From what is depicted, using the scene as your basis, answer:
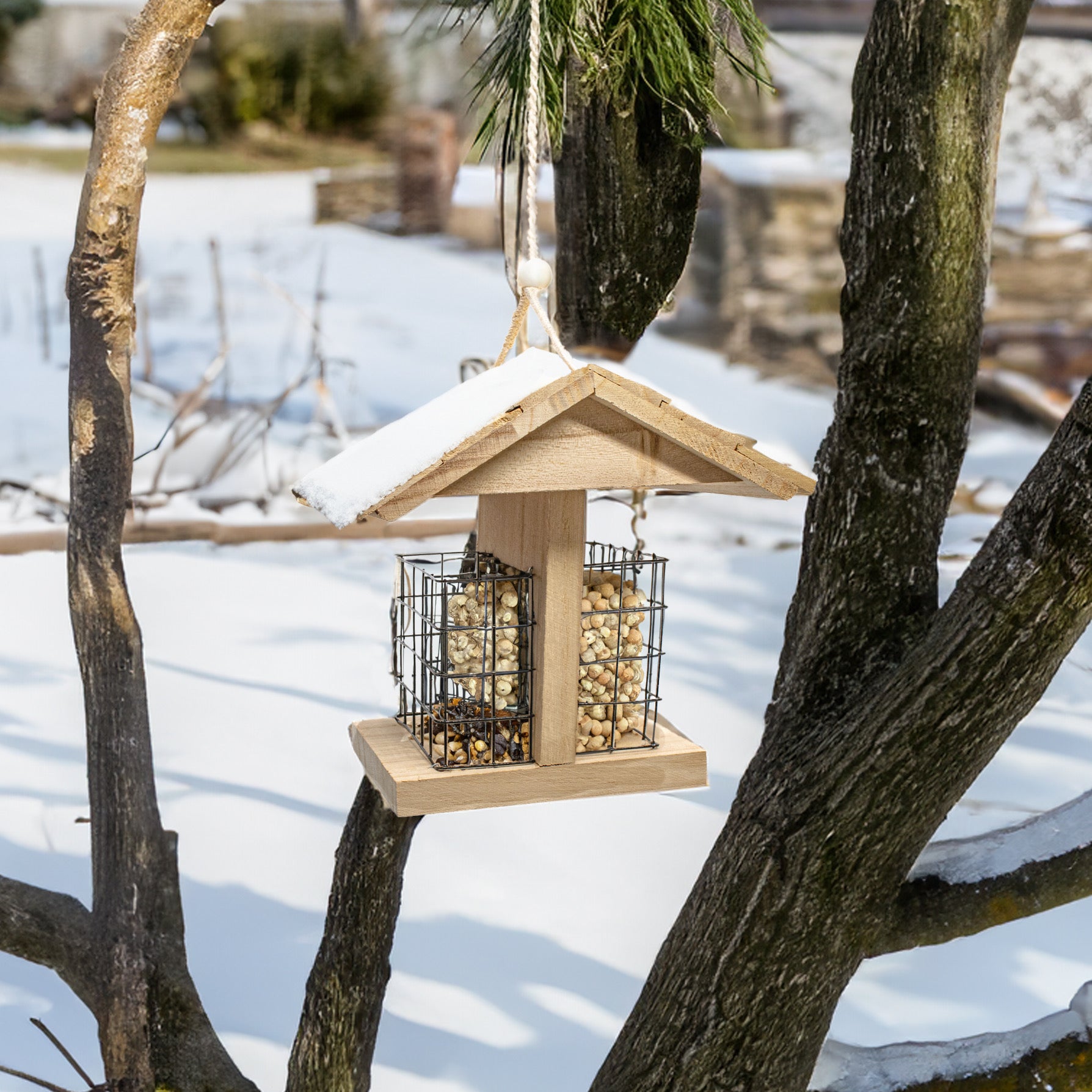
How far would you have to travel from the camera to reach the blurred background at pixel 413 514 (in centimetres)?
317

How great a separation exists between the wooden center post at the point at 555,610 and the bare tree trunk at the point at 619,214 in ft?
1.56

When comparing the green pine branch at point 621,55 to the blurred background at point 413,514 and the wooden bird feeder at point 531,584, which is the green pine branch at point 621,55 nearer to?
the blurred background at point 413,514

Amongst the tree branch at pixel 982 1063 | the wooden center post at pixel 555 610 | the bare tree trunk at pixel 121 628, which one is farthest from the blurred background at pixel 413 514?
the tree branch at pixel 982 1063

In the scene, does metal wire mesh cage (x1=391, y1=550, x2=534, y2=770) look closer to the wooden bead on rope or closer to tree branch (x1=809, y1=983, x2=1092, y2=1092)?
the wooden bead on rope

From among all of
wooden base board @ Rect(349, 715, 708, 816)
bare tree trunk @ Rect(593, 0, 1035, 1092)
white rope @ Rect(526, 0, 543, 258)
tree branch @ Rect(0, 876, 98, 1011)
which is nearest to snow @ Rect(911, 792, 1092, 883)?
bare tree trunk @ Rect(593, 0, 1035, 1092)

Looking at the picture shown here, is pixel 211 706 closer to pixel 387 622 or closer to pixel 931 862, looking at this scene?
pixel 387 622

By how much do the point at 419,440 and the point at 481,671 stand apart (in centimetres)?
29

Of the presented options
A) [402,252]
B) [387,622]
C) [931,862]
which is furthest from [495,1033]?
[402,252]

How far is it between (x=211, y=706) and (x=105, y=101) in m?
2.87

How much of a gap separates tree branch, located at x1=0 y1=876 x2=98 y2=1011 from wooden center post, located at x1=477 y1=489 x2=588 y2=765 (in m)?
0.89

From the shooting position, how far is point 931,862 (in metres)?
1.65

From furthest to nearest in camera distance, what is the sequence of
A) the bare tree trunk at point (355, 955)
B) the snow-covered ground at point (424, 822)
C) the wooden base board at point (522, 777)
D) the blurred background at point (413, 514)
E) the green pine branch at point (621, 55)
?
1. the blurred background at point (413, 514)
2. the snow-covered ground at point (424, 822)
3. the bare tree trunk at point (355, 955)
4. the green pine branch at point (621, 55)
5. the wooden base board at point (522, 777)

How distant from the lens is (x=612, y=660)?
139 centimetres

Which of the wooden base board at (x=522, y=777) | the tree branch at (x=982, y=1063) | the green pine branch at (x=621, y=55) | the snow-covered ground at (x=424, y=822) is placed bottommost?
the snow-covered ground at (x=424, y=822)
